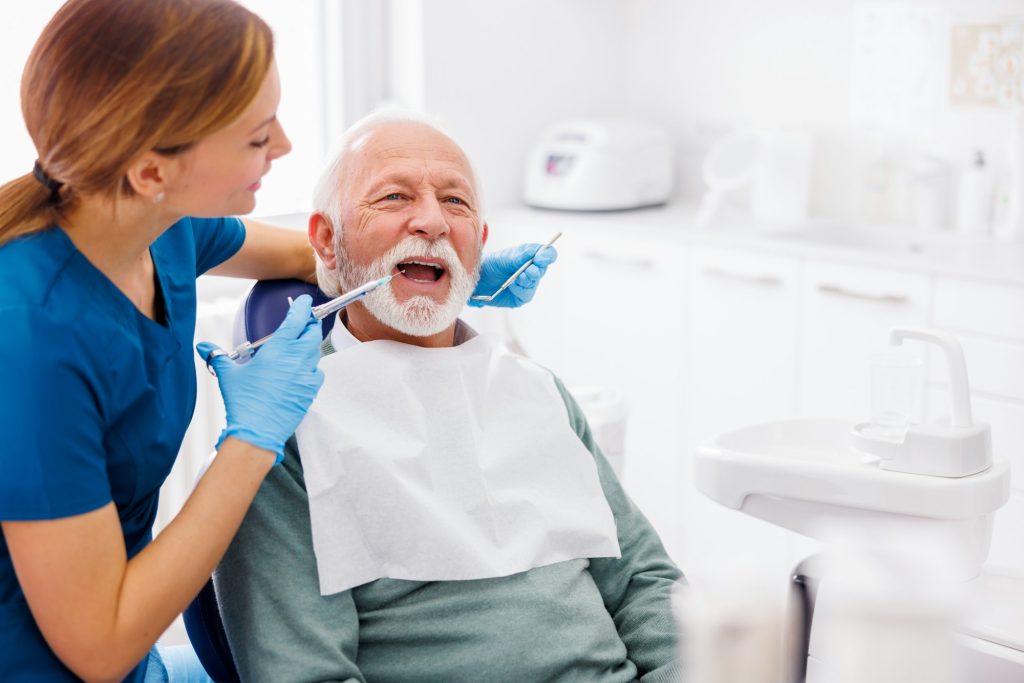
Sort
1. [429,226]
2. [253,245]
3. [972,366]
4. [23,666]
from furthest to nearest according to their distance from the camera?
[972,366] < [253,245] < [429,226] < [23,666]

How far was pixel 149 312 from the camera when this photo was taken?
126 cm

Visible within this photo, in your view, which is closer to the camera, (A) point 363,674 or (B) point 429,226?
(A) point 363,674

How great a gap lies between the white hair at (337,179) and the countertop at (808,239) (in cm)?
131

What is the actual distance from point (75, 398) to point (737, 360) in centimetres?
201

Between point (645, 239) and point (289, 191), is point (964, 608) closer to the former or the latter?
point (645, 239)

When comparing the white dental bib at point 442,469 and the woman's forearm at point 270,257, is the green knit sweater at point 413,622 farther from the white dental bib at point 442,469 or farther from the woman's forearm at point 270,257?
the woman's forearm at point 270,257

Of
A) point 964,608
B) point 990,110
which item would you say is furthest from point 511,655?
point 990,110

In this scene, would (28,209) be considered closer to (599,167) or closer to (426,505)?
(426,505)

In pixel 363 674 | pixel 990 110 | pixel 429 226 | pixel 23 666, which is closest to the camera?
pixel 23 666

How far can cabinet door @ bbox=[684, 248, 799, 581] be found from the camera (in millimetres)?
2730

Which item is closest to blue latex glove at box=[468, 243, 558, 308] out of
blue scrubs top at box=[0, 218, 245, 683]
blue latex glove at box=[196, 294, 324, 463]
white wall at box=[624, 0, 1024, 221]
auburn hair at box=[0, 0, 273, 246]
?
blue latex glove at box=[196, 294, 324, 463]

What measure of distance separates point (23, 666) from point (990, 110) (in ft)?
8.23

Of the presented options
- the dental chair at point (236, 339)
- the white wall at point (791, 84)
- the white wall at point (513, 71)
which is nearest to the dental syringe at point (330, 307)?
the dental chair at point (236, 339)

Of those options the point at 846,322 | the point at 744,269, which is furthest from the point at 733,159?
the point at 846,322
